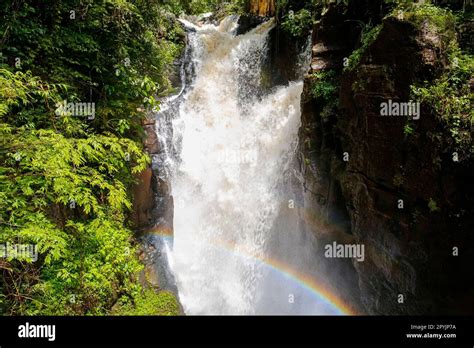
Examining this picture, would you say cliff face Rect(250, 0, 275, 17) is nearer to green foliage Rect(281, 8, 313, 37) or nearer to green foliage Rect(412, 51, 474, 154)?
green foliage Rect(281, 8, 313, 37)

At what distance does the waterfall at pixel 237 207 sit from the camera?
10.5m

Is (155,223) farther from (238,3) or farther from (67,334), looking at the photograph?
(238,3)

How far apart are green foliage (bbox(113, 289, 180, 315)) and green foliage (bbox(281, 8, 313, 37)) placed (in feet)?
35.8

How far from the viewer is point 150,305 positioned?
696 cm

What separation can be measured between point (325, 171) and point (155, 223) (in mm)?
5406

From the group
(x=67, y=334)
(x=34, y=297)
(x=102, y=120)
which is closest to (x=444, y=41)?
(x=102, y=120)

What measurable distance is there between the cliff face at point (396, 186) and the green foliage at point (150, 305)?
4.59 m

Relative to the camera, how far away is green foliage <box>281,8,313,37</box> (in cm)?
1253

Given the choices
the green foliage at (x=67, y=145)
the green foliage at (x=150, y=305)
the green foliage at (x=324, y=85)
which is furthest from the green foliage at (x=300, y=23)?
the green foliage at (x=150, y=305)

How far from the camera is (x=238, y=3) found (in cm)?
2006

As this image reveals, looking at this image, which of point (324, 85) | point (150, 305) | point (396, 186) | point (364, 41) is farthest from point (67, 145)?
point (324, 85)

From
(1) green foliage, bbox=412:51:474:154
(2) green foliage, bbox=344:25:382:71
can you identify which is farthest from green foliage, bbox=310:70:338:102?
(1) green foliage, bbox=412:51:474:154

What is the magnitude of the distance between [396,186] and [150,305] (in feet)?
18.9

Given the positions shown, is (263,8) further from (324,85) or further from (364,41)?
(364,41)
